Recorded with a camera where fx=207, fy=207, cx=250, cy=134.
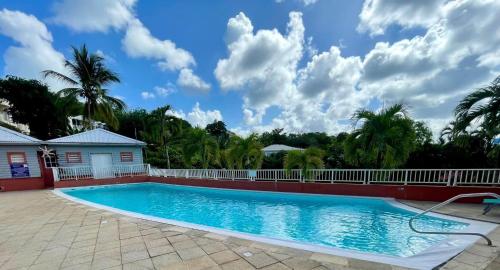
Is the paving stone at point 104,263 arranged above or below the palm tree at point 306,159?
below

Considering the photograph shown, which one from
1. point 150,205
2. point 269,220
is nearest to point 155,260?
point 269,220

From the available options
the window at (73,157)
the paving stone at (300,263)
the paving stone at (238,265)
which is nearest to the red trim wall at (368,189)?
the paving stone at (300,263)

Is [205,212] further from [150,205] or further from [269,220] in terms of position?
[150,205]

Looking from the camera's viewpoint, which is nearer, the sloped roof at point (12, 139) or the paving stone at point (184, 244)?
the paving stone at point (184, 244)

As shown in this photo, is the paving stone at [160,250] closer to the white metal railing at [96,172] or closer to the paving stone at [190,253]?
the paving stone at [190,253]

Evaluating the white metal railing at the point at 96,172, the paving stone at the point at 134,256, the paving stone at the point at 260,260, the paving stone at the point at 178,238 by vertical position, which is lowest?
the white metal railing at the point at 96,172

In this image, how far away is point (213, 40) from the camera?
12078 millimetres

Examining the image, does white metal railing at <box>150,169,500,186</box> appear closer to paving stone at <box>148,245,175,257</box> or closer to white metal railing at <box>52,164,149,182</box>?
white metal railing at <box>52,164,149,182</box>

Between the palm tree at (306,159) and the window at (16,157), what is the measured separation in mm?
13976

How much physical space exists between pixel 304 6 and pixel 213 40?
18.2ft

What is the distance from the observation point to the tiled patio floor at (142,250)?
8.70 feet

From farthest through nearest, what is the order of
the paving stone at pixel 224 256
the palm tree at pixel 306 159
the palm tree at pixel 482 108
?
the palm tree at pixel 306 159
the palm tree at pixel 482 108
the paving stone at pixel 224 256

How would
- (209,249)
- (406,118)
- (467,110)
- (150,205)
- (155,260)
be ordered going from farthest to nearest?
(150,205)
(406,118)
(467,110)
(209,249)
(155,260)

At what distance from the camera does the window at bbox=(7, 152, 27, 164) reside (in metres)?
10.8
